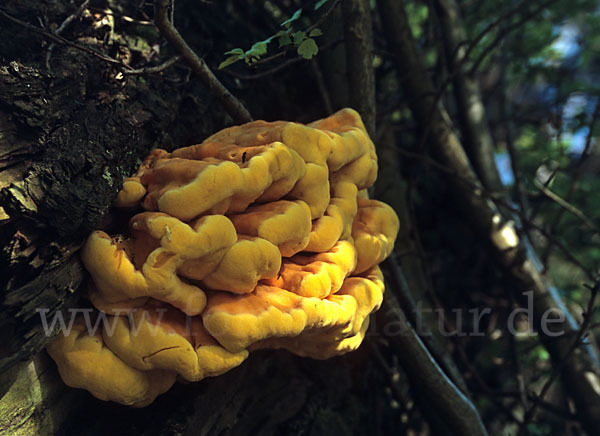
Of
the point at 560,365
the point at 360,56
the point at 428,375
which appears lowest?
the point at 560,365

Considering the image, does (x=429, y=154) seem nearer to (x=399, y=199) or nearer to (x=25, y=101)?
(x=399, y=199)

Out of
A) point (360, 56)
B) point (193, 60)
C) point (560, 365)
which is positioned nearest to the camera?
point (193, 60)

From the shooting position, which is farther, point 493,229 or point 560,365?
point 493,229

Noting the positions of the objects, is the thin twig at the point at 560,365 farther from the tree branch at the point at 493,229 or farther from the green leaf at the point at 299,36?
the green leaf at the point at 299,36

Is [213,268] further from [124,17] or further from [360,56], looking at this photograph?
[360,56]

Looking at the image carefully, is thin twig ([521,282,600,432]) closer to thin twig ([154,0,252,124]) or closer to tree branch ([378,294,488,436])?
tree branch ([378,294,488,436])

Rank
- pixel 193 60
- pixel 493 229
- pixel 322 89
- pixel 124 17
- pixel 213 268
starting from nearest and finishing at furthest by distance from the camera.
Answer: pixel 213 268 → pixel 193 60 → pixel 124 17 → pixel 322 89 → pixel 493 229

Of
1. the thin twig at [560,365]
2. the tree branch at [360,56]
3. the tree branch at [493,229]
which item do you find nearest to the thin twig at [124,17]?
the tree branch at [360,56]

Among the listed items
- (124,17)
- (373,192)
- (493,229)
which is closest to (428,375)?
(373,192)

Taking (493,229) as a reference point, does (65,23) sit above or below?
above
